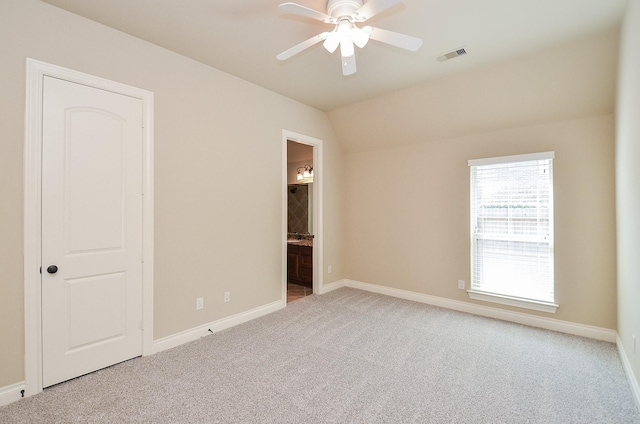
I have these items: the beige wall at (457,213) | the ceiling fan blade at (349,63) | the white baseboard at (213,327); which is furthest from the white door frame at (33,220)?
the beige wall at (457,213)

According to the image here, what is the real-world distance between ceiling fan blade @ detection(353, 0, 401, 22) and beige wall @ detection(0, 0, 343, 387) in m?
1.90

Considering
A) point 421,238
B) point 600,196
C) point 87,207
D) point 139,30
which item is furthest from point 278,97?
point 600,196

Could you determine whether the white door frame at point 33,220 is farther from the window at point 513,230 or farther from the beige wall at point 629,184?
the window at point 513,230

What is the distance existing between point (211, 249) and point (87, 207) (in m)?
1.18

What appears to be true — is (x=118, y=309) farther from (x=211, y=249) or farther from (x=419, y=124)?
(x=419, y=124)

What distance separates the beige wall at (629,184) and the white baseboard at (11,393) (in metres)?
4.34

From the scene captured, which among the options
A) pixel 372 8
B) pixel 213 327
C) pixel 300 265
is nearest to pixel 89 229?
pixel 213 327

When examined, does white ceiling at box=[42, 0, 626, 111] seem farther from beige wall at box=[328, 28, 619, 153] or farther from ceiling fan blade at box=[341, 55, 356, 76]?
ceiling fan blade at box=[341, 55, 356, 76]

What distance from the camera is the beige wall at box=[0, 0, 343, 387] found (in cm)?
208

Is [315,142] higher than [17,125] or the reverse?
higher

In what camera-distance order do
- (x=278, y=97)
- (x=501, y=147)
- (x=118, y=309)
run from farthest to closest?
(x=278, y=97) → (x=501, y=147) → (x=118, y=309)

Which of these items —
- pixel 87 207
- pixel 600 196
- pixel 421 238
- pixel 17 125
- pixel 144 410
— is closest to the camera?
pixel 144 410

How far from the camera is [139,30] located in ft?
8.38

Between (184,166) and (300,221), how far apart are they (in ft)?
10.0
